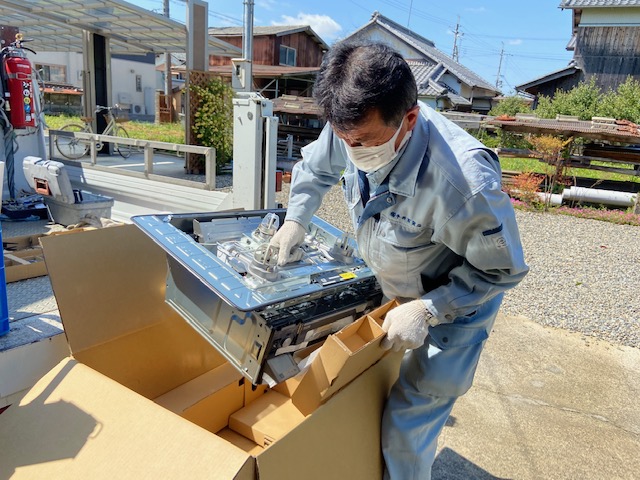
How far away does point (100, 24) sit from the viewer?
759 centimetres

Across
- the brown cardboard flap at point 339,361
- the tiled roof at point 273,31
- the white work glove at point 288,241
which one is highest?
the tiled roof at point 273,31

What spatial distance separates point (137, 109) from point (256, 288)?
31222 millimetres

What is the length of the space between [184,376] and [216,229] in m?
0.71

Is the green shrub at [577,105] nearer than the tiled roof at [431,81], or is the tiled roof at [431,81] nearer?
the green shrub at [577,105]

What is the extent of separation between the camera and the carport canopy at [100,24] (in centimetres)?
634

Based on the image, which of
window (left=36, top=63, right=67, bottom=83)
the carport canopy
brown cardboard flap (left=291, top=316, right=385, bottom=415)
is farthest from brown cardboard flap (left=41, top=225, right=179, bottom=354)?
window (left=36, top=63, right=67, bottom=83)

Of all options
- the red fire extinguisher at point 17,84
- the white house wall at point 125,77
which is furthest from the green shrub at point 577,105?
the white house wall at point 125,77

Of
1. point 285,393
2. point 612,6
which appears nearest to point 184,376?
point 285,393

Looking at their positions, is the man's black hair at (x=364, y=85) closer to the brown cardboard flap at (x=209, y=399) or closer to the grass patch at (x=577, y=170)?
the brown cardboard flap at (x=209, y=399)

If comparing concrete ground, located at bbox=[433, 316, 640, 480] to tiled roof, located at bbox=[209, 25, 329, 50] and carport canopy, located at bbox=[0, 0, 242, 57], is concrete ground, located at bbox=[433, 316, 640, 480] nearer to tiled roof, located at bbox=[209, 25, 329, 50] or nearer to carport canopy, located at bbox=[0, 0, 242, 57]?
carport canopy, located at bbox=[0, 0, 242, 57]

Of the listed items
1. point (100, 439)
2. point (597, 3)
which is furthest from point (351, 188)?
point (597, 3)

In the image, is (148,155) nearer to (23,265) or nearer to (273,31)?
(23,265)

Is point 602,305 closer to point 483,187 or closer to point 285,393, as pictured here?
point 285,393

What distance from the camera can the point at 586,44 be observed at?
57.4 ft
